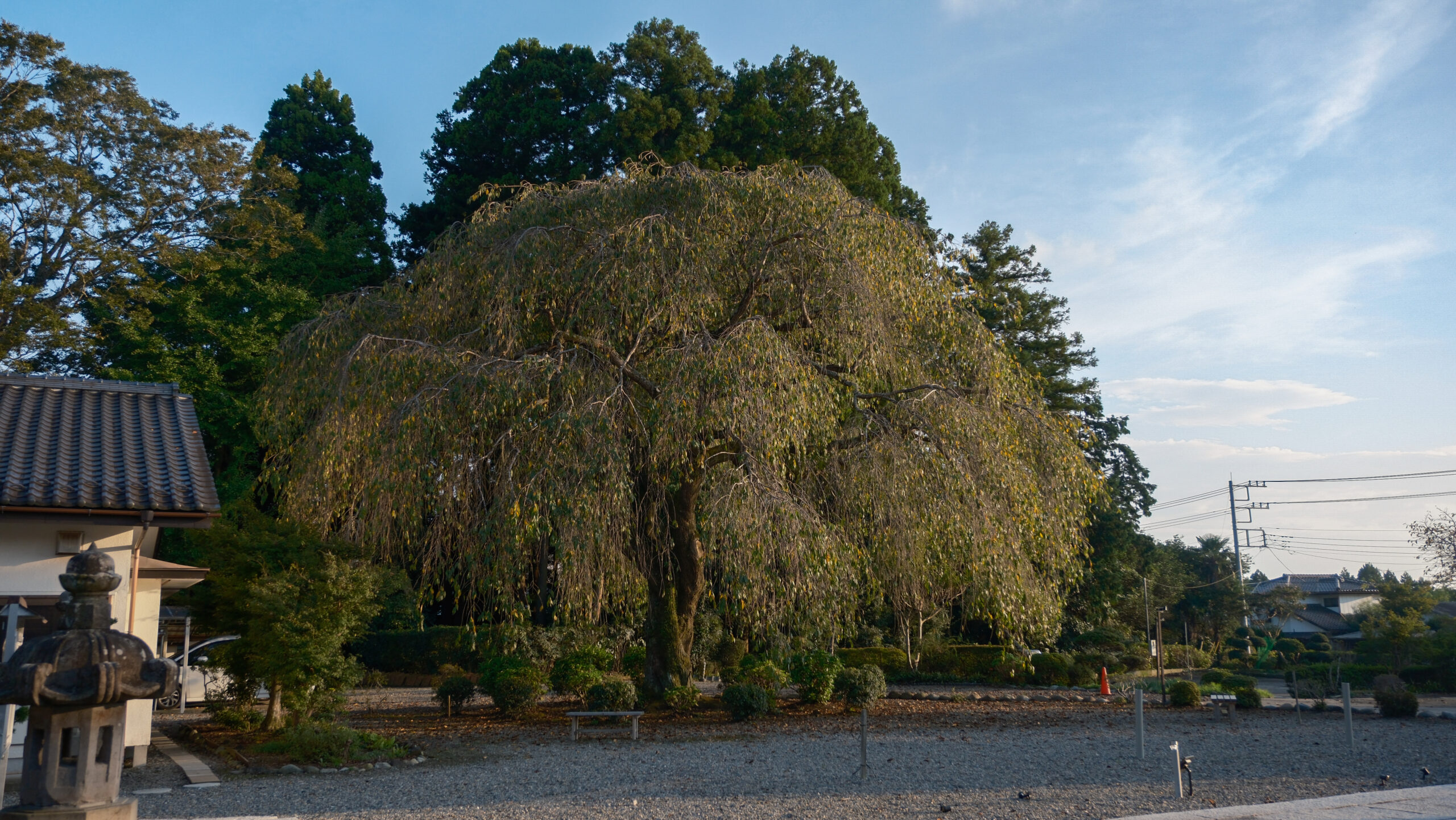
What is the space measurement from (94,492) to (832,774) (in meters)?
7.84

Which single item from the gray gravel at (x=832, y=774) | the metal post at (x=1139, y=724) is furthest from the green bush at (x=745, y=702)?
the metal post at (x=1139, y=724)

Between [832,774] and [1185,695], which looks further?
[1185,695]

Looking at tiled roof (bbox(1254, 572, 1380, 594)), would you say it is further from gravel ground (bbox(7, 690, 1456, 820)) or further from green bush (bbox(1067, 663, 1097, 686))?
gravel ground (bbox(7, 690, 1456, 820))

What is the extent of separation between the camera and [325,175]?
32000mm

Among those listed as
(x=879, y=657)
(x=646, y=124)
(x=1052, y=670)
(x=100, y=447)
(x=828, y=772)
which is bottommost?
(x=1052, y=670)

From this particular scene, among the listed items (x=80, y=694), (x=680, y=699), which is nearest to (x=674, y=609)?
(x=680, y=699)

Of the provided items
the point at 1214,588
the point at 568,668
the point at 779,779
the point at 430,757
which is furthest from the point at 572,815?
the point at 1214,588

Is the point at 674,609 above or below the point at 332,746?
above

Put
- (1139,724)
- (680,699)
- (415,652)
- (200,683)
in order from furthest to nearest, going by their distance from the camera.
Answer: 1. (415,652)
2. (200,683)
3. (680,699)
4. (1139,724)

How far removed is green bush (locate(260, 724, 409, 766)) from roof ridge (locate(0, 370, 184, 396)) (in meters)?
5.18

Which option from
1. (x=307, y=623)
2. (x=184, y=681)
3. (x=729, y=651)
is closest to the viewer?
(x=307, y=623)

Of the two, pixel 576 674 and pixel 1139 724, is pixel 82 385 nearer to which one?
pixel 576 674

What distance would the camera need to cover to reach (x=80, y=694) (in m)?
4.33

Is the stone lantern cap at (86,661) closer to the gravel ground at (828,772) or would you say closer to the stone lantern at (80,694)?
the stone lantern at (80,694)
